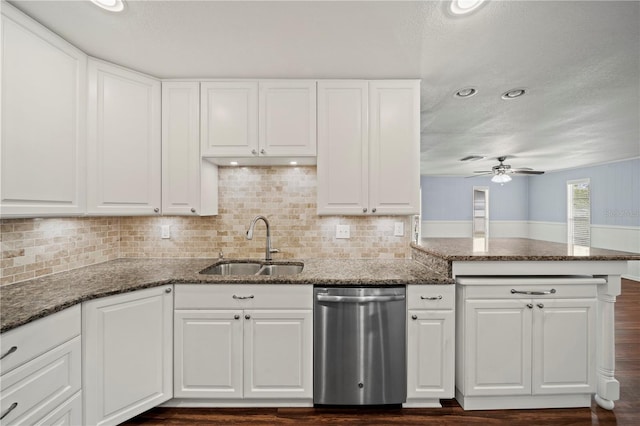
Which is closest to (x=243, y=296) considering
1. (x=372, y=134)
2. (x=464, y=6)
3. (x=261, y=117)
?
(x=261, y=117)

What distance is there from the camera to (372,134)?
7.74 ft

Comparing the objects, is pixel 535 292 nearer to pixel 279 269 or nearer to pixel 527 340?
pixel 527 340

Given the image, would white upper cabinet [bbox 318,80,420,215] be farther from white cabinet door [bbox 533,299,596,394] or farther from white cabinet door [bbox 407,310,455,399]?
white cabinet door [bbox 533,299,596,394]

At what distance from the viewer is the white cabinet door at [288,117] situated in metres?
2.35

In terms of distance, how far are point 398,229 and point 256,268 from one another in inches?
52.4

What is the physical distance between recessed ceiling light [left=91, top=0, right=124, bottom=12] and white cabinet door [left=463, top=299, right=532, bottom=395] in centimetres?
273

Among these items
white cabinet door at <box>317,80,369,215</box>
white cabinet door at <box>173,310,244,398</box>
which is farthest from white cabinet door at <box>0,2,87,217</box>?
white cabinet door at <box>317,80,369,215</box>

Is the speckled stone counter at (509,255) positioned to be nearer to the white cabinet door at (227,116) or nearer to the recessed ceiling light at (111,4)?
the white cabinet door at (227,116)

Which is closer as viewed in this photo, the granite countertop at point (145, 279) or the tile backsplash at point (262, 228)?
the granite countertop at point (145, 279)

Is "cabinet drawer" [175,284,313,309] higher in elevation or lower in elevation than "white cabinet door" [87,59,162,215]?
lower

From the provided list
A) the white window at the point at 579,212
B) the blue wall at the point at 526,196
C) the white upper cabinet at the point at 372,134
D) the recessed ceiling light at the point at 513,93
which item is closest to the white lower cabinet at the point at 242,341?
the white upper cabinet at the point at 372,134

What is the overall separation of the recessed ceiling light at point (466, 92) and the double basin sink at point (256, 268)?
81.9 inches

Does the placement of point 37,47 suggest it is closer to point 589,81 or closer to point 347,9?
point 347,9

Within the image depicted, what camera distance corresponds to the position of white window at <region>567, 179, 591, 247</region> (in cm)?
697
